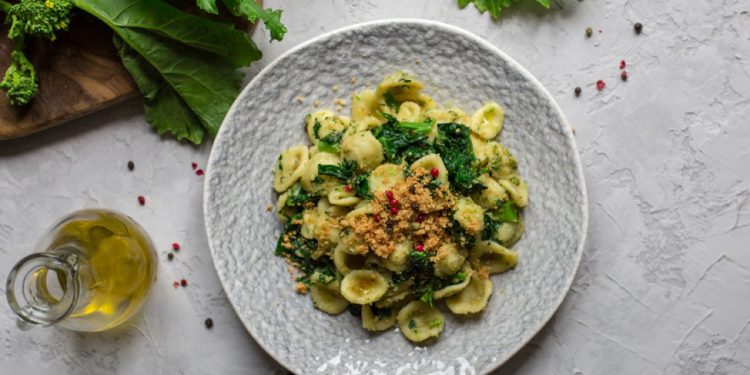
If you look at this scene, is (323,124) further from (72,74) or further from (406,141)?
(72,74)

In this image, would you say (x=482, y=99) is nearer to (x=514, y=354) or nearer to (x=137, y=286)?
(x=514, y=354)

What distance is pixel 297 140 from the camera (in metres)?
3.94

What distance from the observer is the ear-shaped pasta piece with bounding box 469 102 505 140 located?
377 centimetres

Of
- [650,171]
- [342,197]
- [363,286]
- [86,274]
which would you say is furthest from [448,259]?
[86,274]

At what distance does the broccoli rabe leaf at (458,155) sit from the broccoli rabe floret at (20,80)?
220 cm

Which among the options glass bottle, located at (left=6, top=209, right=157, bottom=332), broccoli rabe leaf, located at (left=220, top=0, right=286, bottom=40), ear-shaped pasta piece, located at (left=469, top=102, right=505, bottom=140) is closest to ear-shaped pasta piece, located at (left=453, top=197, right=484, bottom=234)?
ear-shaped pasta piece, located at (left=469, top=102, right=505, bottom=140)

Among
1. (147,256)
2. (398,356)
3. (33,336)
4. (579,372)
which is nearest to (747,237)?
(579,372)

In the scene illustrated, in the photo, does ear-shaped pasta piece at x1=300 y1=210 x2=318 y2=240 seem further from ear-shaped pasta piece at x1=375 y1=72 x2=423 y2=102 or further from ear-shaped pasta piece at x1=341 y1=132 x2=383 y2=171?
ear-shaped pasta piece at x1=375 y1=72 x2=423 y2=102

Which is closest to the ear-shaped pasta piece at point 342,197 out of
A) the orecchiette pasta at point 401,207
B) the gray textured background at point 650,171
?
the orecchiette pasta at point 401,207

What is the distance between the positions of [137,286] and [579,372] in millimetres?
2468

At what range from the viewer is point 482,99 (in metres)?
3.83

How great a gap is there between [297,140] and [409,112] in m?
0.66

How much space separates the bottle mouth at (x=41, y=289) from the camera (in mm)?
3328

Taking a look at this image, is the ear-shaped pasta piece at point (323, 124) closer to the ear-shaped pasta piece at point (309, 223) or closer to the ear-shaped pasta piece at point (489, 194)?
the ear-shaped pasta piece at point (309, 223)
